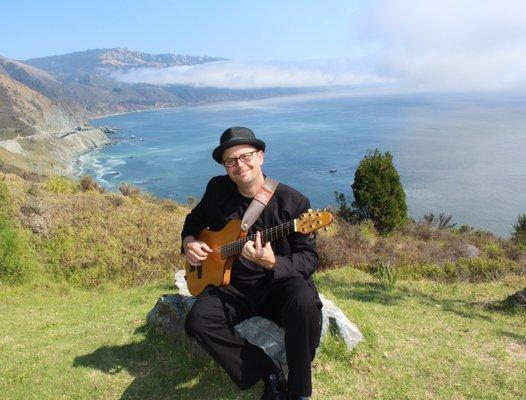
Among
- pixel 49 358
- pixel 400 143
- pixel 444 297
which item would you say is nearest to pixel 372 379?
pixel 49 358

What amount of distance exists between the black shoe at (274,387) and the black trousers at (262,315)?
71mm


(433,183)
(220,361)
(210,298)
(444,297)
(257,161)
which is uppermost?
(257,161)

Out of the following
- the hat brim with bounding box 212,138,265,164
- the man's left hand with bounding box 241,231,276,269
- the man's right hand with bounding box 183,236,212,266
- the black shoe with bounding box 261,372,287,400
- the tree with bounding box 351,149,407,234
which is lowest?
the tree with bounding box 351,149,407,234

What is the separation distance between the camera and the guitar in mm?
3689

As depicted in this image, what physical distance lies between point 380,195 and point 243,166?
20078mm

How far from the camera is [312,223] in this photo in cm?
369

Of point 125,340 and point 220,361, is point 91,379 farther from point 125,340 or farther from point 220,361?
point 220,361

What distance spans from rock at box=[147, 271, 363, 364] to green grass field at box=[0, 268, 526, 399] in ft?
0.36

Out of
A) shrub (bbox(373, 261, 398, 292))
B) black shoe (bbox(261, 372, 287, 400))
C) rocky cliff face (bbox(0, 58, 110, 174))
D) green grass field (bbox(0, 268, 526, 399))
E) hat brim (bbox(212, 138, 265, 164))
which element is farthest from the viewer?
rocky cliff face (bbox(0, 58, 110, 174))

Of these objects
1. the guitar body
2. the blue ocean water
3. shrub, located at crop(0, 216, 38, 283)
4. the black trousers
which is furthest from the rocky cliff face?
the black trousers

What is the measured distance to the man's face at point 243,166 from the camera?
4105 mm

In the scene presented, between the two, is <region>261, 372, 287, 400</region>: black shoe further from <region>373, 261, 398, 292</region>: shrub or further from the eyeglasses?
<region>373, 261, 398, 292</region>: shrub

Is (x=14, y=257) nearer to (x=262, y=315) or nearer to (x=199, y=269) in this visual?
(x=199, y=269)

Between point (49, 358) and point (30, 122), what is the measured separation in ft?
472
